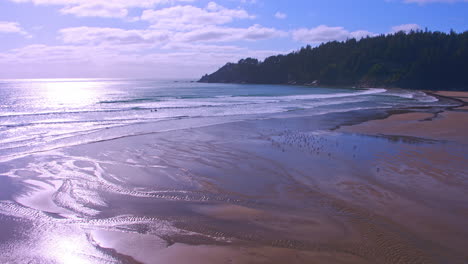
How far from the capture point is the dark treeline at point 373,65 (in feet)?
268

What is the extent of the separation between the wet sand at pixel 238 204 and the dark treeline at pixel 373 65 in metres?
80.0

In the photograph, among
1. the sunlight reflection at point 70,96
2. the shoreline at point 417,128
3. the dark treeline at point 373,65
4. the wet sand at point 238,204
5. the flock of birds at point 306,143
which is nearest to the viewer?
the wet sand at point 238,204

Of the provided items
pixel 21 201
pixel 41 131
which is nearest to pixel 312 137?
pixel 21 201

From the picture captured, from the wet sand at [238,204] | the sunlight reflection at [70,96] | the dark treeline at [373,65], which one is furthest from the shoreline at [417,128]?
the dark treeline at [373,65]

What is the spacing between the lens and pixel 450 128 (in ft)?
59.6

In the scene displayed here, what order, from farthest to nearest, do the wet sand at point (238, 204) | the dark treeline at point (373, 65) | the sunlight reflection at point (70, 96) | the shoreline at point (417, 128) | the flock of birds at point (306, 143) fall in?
the dark treeline at point (373, 65) → the sunlight reflection at point (70, 96) → the shoreline at point (417, 128) → the flock of birds at point (306, 143) → the wet sand at point (238, 204)

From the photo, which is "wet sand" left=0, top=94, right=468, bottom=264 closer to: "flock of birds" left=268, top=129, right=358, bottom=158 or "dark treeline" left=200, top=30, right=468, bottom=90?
"flock of birds" left=268, top=129, right=358, bottom=158

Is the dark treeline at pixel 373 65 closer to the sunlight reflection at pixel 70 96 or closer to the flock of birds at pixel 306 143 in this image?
the sunlight reflection at pixel 70 96

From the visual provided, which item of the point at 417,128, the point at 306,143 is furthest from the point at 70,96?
the point at 417,128

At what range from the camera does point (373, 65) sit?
9894 cm

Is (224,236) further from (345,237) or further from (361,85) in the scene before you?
(361,85)

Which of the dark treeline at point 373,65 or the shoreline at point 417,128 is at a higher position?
the dark treeline at point 373,65

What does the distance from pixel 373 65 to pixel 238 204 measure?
103378mm

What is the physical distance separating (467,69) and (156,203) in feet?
312
